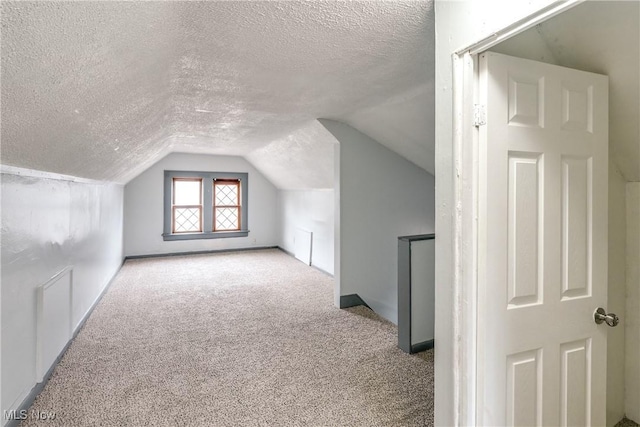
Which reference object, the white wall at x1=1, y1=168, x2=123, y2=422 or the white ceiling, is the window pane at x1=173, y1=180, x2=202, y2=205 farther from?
the white ceiling

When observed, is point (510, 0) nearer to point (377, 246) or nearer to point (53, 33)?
point (53, 33)

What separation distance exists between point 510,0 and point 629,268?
1.53 meters

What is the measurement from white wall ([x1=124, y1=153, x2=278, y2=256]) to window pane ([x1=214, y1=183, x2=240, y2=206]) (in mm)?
323

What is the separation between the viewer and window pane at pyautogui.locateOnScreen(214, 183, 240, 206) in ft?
22.3

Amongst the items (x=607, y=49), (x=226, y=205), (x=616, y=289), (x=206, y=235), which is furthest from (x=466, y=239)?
(x=226, y=205)

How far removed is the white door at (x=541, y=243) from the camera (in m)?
1.21

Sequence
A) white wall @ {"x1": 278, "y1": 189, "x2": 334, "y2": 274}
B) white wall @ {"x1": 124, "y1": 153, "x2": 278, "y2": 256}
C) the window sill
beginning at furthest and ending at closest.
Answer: the window sill, white wall @ {"x1": 124, "y1": 153, "x2": 278, "y2": 256}, white wall @ {"x1": 278, "y1": 189, "x2": 334, "y2": 274}

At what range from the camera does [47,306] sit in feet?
6.79

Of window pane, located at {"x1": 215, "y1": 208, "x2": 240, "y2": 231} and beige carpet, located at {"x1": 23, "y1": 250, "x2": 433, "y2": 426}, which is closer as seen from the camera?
beige carpet, located at {"x1": 23, "y1": 250, "x2": 433, "y2": 426}

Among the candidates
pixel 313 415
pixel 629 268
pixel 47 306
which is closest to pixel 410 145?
pixel 629 268

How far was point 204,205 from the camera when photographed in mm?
6609

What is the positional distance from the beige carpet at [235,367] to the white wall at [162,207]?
7.97 feet

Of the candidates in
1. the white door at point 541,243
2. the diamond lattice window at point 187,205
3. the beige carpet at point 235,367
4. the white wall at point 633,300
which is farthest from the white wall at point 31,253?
the diamond lattice window at point 187,205

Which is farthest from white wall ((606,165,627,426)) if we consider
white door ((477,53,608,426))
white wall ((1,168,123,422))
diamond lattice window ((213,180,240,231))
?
diamond lattice window ((213,180,240,231))
